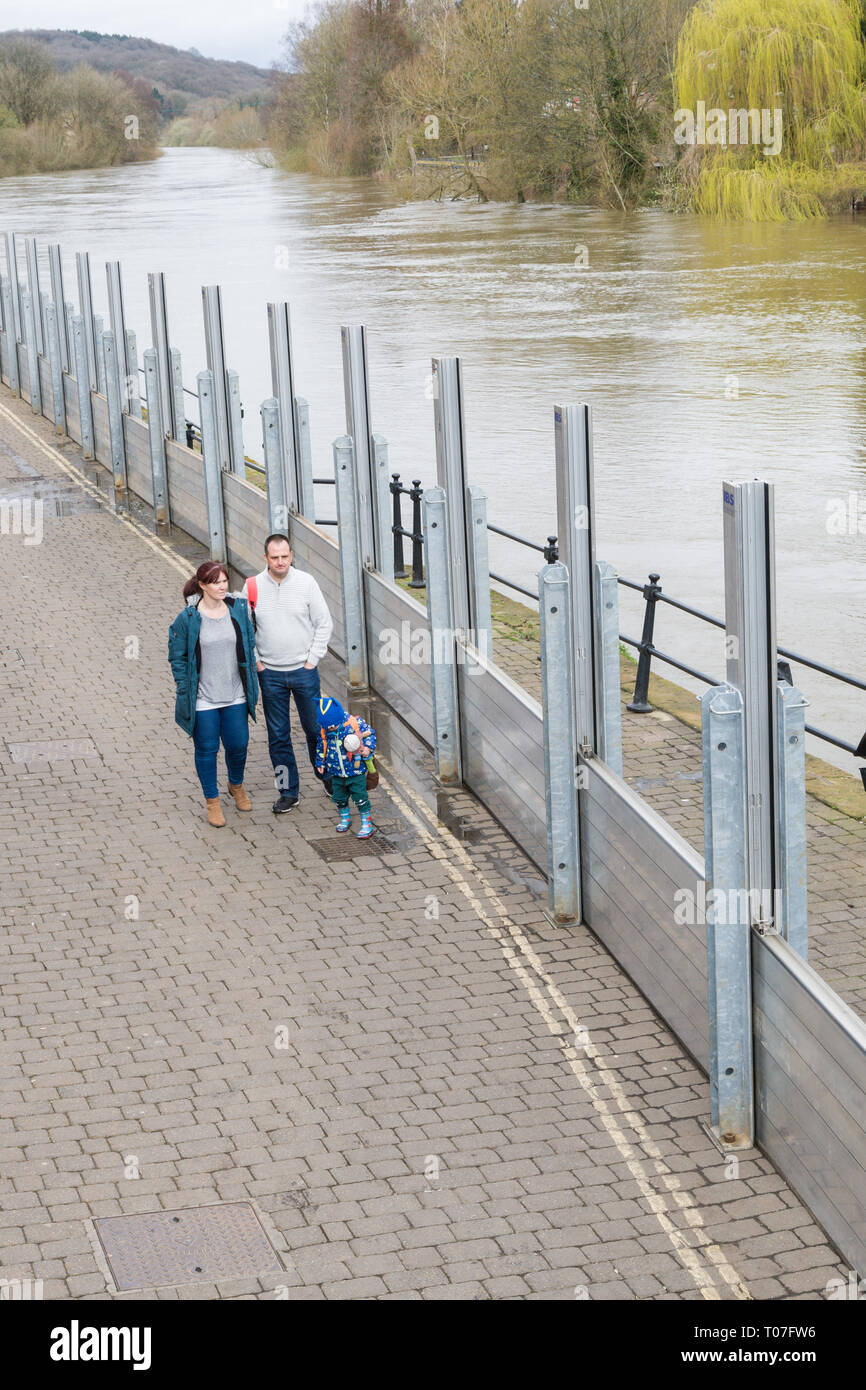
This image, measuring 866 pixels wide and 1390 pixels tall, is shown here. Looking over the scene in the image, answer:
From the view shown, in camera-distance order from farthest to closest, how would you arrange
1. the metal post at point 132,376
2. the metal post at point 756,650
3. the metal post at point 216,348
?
the metal post at point 132,376, the metal post at point 216,348, the metal post at point 756,650

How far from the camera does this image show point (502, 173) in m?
64.0

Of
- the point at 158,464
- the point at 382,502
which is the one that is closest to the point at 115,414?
the point at 158,464

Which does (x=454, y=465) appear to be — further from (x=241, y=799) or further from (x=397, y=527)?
(x=397, y=527)

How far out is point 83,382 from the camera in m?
22.3

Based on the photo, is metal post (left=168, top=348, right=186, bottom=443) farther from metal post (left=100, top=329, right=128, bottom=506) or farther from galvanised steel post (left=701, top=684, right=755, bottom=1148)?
galvanised steel post (left=701, top=684, right=755, bottom=1148)

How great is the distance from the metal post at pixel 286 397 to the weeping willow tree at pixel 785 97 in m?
34.2

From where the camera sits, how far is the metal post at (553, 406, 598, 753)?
25.8 feet

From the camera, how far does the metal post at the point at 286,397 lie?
535 inches

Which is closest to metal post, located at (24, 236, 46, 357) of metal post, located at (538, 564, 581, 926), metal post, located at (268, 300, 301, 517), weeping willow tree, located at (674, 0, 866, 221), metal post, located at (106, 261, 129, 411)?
metal post, located at (106, 261, 129, 411)

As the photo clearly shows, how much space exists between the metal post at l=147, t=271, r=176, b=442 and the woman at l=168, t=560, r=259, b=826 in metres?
7.69

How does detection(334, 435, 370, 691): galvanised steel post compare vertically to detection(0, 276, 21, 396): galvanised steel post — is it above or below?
below

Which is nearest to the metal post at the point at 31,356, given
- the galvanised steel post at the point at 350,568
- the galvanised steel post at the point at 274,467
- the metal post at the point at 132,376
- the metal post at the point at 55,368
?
the metal post at the point at 55,368

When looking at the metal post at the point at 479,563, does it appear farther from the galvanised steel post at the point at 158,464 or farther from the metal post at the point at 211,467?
the galvanised steel post at the point at 158,464

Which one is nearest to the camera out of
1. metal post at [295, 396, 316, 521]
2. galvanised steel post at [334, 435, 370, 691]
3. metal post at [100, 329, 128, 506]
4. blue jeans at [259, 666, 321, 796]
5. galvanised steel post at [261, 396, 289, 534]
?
blue jeans at [259, 666, 321, 796]
